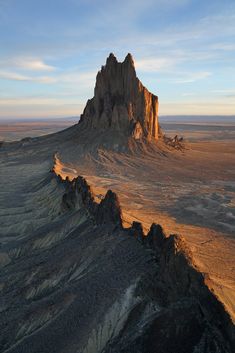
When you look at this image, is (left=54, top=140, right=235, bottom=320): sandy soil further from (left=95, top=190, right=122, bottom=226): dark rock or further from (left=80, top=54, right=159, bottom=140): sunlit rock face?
(left=80, top=54, right=159, bottom=140): sunlit rock face

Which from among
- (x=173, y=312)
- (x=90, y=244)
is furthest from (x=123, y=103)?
(x=173, y=312)

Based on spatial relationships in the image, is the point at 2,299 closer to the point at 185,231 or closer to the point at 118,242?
the point at 118,242

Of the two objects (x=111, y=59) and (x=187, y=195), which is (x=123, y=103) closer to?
(x=111, y=59)

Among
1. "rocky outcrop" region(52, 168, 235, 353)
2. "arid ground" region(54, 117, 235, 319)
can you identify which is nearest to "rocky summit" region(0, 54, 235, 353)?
"rocky outcrop" region(52, 168, 235, 353)

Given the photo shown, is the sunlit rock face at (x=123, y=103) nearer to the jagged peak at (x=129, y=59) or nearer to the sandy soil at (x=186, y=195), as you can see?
the jagged peak at (x=129, y=59)

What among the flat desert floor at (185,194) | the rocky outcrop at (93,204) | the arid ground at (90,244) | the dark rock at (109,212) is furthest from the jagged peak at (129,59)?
the dark rock at (109,212)

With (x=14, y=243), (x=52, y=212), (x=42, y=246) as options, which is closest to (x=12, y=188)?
(x=52, y=212)
